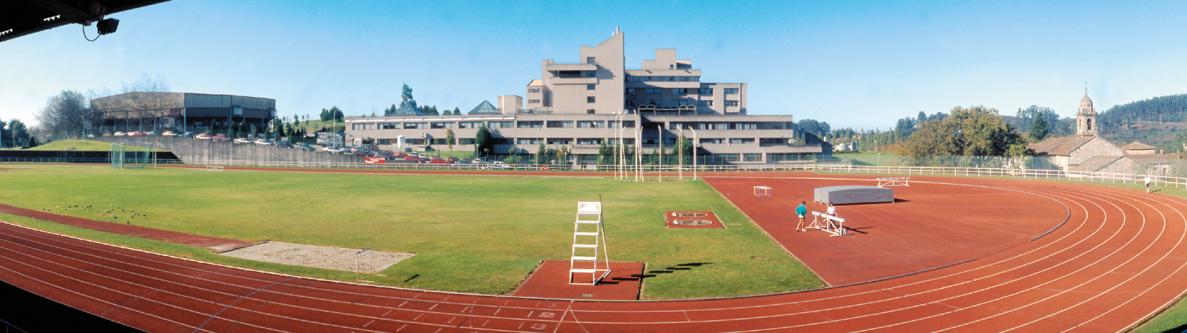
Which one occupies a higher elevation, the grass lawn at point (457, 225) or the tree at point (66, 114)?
the tree at point (66, 114)

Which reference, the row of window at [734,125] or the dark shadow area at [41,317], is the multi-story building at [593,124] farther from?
the dark shadow area at [41,317]

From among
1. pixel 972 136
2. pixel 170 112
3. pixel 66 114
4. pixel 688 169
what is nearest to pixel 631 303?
pixel 688 169

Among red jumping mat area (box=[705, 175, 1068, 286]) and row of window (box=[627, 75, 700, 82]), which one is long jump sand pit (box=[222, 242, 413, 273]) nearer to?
red jumping mat area (box=[705, 175, 1068, 286])

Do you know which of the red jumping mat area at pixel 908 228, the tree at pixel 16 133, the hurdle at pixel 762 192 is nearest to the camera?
the red jumping mat area at pixel 908 228

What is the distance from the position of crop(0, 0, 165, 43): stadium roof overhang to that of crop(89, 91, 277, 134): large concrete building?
120661 millimetres

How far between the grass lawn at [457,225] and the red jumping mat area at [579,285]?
0.45 metres

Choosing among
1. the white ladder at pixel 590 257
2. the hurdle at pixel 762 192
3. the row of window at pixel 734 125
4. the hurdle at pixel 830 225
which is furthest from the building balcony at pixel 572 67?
the white ladder at pixel 590 257

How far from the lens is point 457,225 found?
28.3 m

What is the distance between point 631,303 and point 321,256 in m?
11.5

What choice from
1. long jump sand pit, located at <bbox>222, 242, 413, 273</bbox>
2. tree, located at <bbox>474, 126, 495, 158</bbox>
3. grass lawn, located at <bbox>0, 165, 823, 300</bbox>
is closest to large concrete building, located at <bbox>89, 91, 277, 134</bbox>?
tree, located at <bbox>474, 126, 495, 158</bbox>

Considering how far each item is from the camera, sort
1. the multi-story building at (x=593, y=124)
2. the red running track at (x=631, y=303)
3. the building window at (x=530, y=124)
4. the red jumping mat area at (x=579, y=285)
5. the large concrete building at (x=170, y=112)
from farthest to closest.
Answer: the large concrete building at (x=170, y=112) → the building window at (x=530, y=124) → the multi-story building at (x=593, y=124) → the red jumping mat area at (x=579, y=285) → the red running track at (x=631, y=303)

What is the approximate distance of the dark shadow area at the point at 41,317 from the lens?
478cm

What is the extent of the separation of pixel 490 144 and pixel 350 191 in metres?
48.8

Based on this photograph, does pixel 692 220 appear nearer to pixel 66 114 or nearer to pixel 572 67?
pixel 572 67
